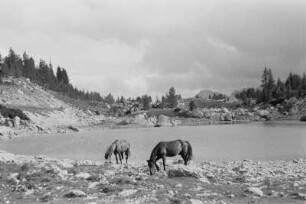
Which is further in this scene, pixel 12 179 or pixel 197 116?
pixel 197 116

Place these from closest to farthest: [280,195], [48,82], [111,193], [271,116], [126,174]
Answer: [280,195] → [111,193] → [126,174] → [271,116] → [48,82]

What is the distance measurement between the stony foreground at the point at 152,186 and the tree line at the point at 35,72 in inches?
5175

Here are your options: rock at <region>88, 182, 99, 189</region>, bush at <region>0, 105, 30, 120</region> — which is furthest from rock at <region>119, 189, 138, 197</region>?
bush at <region>0, 105, 30, 120</region>

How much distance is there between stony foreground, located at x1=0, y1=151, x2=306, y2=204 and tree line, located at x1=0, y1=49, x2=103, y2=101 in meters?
131

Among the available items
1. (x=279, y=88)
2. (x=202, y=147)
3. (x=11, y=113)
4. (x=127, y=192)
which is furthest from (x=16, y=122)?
(x=279, y=88)

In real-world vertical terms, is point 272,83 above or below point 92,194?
above

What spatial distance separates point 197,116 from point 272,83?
186 ft

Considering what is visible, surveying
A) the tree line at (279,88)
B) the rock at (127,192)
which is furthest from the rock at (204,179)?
the tree line at (279,88)

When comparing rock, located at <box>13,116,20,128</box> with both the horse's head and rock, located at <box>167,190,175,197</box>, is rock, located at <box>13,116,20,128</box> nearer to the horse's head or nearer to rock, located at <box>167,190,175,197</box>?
the horse's head

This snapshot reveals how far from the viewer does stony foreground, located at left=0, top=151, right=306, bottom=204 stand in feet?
45.4

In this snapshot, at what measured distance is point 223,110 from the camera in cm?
18488

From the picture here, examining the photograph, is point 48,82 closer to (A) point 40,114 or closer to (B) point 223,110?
(A) point 40,114

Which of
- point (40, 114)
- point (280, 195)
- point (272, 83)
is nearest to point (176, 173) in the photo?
point (280, 195)

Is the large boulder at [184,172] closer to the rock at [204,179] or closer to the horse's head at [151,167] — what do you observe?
the rock at [204,179]
